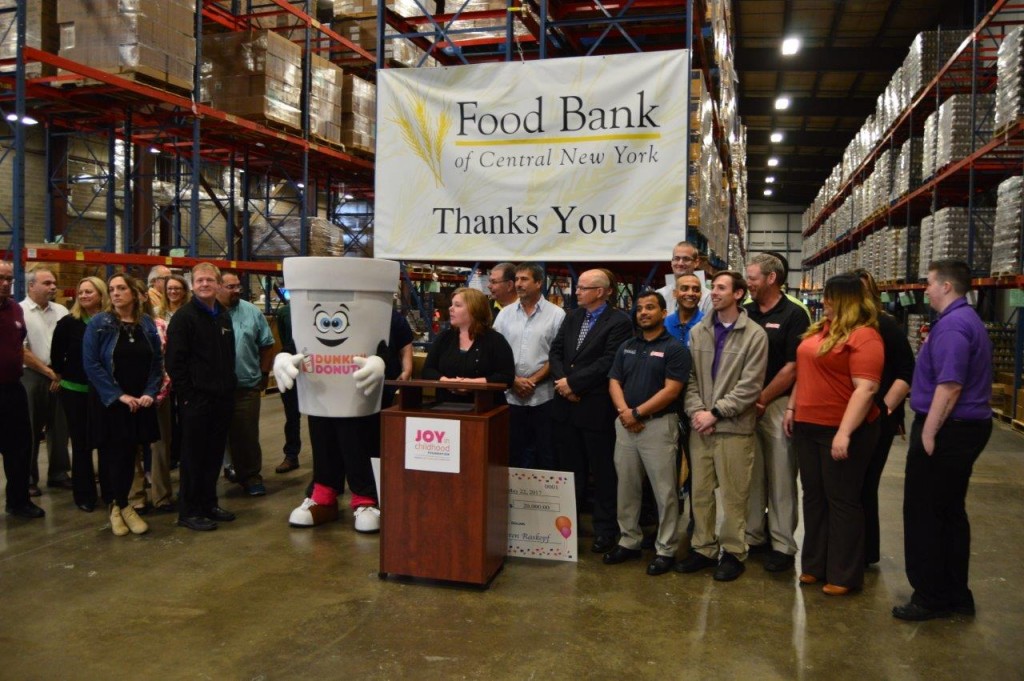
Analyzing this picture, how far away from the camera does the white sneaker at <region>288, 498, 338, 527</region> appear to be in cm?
521

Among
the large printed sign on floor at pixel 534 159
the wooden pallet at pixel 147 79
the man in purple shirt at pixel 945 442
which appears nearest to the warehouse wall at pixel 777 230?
the wooden pallet at pixel 147 79

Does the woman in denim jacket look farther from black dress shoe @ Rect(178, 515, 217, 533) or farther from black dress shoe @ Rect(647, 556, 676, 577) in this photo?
black dress shoe @ Rect(647, 556, 676, 577)

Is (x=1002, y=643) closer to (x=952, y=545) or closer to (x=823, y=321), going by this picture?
(x=952, y=545)

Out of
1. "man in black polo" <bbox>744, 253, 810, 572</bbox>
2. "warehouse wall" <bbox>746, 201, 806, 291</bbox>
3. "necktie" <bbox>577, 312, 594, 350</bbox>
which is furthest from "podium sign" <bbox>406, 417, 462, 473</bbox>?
"warehouse wall" <bbox>746, 201, 806, 291</bbox>

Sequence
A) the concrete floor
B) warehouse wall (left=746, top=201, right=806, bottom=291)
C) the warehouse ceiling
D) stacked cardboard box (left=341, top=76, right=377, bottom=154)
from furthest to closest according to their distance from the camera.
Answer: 1. warehouse wall (left=746, top=201, right=806, bottom=291)
2. the warehouse ceiling
3. stacked cardboard box (left=341, top=76, right=377, bottom=154)
4. the concrete floor

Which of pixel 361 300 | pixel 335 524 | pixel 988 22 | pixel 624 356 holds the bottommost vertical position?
pixel 335 524

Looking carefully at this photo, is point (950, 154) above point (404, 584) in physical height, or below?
above

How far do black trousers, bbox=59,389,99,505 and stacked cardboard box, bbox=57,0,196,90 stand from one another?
16.4 ft

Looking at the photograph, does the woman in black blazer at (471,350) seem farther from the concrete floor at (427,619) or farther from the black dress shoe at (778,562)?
the black dress shoe at (778,562)

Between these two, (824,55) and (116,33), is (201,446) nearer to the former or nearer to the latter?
(116,33)

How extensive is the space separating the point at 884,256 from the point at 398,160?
38.2 ft

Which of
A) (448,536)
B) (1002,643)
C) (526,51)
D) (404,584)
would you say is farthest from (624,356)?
(526,51)

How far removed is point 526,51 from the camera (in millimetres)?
8883

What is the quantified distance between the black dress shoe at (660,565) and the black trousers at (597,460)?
0.41 m
